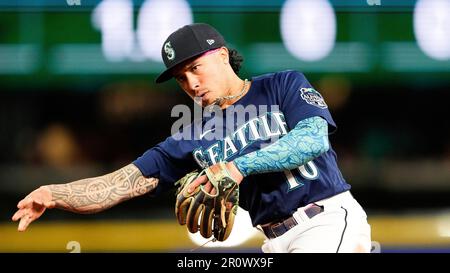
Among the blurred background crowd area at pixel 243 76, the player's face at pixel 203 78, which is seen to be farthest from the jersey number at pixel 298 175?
the blurred background crowd area at pixel 243 76

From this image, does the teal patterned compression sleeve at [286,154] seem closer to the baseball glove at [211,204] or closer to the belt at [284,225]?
the baseball glove at [211,204]

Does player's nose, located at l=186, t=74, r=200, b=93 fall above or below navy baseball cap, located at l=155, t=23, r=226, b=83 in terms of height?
below

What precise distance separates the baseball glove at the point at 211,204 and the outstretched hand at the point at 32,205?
526 mm

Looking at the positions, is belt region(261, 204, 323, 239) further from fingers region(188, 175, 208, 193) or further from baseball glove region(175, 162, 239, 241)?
fingers region(188, 175, 208, 193)

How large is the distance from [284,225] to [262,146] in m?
0.32

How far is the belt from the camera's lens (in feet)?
9.99

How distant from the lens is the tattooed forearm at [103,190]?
10.6 ft

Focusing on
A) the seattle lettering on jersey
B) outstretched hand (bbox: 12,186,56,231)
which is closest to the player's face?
the seattle lettering on jersey

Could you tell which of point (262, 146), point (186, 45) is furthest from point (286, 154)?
point (186, 45)

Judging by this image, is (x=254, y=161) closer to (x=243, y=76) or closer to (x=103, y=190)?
(x=103, y=190)

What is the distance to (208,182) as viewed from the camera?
9.51ft

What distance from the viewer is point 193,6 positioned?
17.2 feet

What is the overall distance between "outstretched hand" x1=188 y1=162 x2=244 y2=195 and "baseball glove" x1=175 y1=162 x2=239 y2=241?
14 millimetres
